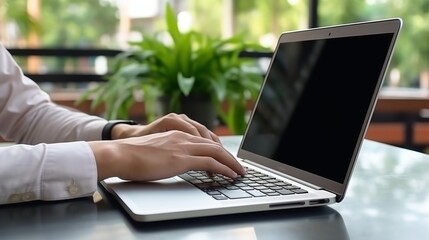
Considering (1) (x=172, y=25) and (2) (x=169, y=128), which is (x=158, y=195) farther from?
(1) (x=172, y=25)

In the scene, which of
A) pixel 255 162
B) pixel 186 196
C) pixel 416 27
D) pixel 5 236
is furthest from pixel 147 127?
pixel 416 27

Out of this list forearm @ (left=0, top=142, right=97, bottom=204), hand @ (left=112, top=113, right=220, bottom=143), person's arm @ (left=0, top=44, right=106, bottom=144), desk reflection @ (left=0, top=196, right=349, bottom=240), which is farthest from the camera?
person's arm @ (left=0, top=44, right=106, bottom=144)

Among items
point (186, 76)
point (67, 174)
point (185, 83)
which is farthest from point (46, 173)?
point (186, 76)

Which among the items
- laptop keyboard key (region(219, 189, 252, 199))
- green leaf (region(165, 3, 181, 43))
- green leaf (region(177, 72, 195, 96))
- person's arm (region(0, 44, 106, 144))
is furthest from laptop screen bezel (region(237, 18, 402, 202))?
green leaf (region(165, 3, 181, 43))

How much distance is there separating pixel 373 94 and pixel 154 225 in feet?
1.01

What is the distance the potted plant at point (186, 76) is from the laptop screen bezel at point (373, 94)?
87cm

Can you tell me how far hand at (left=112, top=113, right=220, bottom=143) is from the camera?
828 mm

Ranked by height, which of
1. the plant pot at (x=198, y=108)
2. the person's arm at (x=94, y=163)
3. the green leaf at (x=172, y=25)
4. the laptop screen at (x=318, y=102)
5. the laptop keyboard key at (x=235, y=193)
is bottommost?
the plant pot at (x=198, y=108)

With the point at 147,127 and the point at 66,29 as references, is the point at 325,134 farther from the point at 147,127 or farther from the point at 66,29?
the point at 66,29

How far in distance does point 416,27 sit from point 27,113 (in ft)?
7.85

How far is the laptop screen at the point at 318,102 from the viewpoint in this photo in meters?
0.67

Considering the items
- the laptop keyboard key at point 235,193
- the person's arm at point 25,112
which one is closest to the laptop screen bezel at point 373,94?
the laptop keyboard key at point 235,193

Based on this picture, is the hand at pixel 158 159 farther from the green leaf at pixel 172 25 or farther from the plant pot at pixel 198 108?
the green leaf at pixel 172 25

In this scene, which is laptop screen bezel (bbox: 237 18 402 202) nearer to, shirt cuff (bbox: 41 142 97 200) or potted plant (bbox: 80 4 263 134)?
shirt cuff (bbox: 41 142 97 200)
